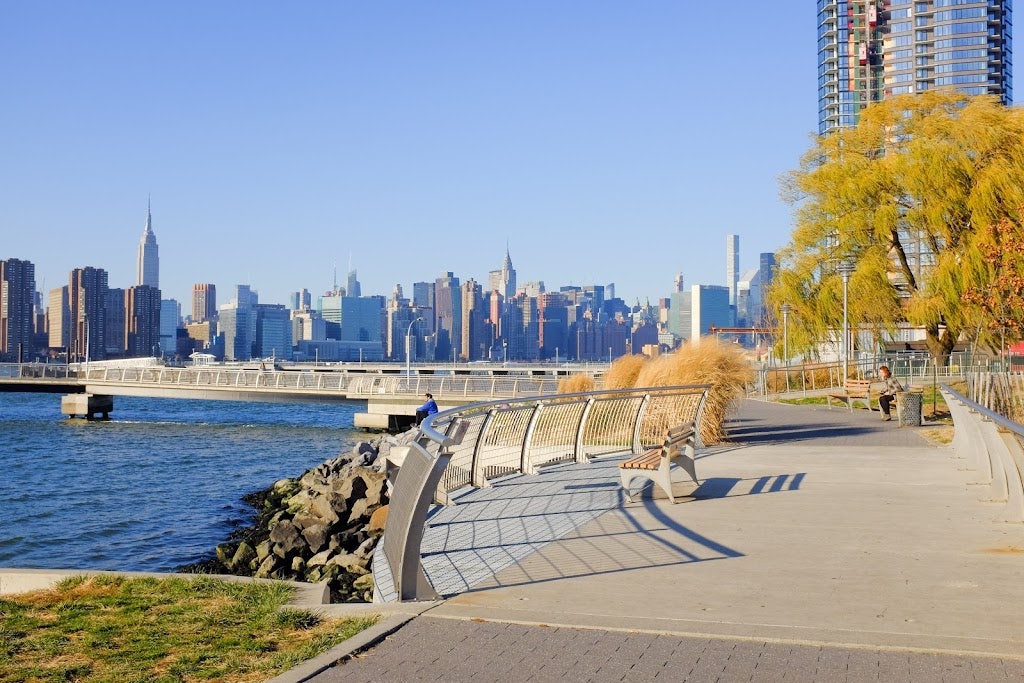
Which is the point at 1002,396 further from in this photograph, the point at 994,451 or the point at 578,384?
the point at 578,384

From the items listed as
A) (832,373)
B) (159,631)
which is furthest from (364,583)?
(832,373)

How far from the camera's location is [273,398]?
200 feet

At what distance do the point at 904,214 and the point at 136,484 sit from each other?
26097mm

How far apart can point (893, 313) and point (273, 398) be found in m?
36.6

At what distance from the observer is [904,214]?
35.0m

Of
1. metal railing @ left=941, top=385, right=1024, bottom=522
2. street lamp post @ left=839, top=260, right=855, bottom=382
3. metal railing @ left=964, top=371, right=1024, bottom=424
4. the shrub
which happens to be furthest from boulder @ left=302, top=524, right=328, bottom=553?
street lamp post @ left=839, top=260, right=855, bottom=382

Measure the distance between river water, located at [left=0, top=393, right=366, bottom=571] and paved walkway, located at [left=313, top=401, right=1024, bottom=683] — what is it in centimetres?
1063

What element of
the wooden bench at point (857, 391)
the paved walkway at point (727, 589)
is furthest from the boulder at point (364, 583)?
the wooden bench at point (857, 391)

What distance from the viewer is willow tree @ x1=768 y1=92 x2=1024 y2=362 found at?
107 feet

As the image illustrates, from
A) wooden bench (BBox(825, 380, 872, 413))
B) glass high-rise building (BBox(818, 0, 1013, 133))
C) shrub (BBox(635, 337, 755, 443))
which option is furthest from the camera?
glass high-rise building (BBox(818, 0, 1013, 133))

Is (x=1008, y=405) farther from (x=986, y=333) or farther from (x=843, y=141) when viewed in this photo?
(x=843, y=141)

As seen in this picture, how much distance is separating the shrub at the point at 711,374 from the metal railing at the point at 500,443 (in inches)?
33.0

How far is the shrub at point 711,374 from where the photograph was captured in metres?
19.6

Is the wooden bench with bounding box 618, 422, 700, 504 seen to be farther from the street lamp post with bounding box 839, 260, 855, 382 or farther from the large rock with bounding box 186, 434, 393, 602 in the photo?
the street lamp post with bounding box 839, 260, 855, 382
